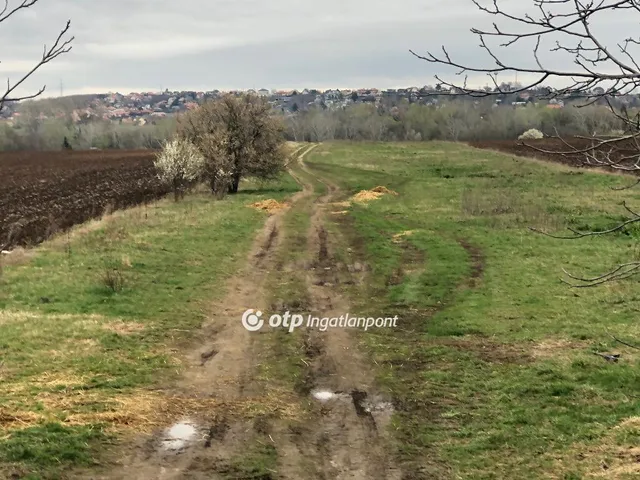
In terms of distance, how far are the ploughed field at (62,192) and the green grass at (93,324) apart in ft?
6.69

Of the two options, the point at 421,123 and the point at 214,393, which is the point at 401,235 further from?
the point at 421,123

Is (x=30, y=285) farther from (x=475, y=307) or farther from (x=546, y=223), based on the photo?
(x=546, y=223)

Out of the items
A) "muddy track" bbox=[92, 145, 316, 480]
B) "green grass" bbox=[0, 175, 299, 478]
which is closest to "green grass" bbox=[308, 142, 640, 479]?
"muddy track" bbox=[92, 145, 316, 480]

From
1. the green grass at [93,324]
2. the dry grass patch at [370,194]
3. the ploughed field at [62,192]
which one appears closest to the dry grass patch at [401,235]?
the green grass at [93,324]

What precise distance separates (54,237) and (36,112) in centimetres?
16253

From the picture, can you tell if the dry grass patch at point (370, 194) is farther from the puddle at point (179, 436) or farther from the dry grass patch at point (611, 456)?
the dry grass patch at point (611, 456)

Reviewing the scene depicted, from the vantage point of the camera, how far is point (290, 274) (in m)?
17.8

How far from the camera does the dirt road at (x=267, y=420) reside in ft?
24.2

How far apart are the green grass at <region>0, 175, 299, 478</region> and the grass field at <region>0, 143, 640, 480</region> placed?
0.14 feet

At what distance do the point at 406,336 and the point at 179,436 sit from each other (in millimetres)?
5711

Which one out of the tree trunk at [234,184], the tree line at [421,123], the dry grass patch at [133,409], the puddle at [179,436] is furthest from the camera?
the tree line at [421,123]

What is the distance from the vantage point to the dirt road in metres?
7.39

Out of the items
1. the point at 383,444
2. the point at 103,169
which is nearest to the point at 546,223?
the point at 383,444

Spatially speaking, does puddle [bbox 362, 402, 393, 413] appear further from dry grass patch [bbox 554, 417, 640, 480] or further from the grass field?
dry grass patch [bbox 554, 417, 640, 480]
